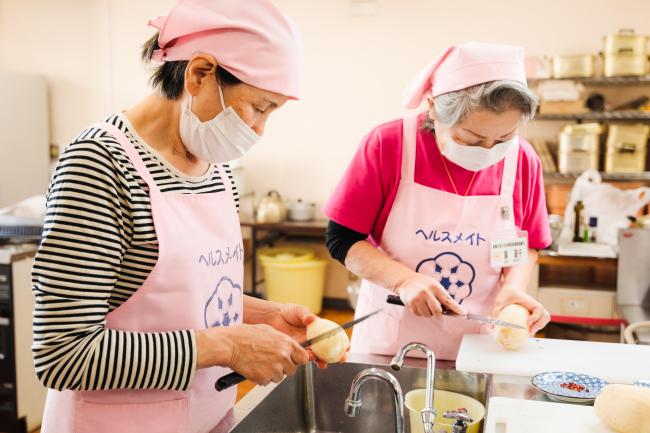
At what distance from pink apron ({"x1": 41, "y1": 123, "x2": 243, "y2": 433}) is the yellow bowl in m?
0.41

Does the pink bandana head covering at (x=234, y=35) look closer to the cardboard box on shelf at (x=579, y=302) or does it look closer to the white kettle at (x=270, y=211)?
the cardboard box on shelf at (x=579, y=302)

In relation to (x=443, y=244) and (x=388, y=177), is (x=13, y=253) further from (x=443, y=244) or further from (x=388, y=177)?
(x=443, y=244)

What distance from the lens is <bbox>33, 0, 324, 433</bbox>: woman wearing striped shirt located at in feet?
3.29

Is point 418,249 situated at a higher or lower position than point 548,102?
lower

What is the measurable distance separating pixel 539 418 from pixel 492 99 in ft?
2.48

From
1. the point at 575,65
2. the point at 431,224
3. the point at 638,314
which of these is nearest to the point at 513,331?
the point at 431,224

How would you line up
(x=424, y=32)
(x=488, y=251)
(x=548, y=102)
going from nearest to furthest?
(x=488, y=251) → (x=548, y=102) → (x=424, y=32)

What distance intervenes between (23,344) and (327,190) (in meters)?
3.10

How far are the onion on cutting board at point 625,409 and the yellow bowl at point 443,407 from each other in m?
0.26

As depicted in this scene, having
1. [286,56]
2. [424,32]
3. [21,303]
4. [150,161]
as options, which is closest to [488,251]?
[286,56]

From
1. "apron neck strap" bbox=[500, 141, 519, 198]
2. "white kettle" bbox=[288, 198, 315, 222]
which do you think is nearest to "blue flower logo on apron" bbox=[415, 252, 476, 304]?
"apron neck strap" bbox=[500, 141, 519, 198]

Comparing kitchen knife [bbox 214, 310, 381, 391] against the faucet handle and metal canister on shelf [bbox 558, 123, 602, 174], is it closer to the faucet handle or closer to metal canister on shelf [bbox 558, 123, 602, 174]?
the faucet handle

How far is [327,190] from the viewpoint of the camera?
564cm

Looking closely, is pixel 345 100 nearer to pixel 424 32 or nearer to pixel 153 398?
pixel 424 32
